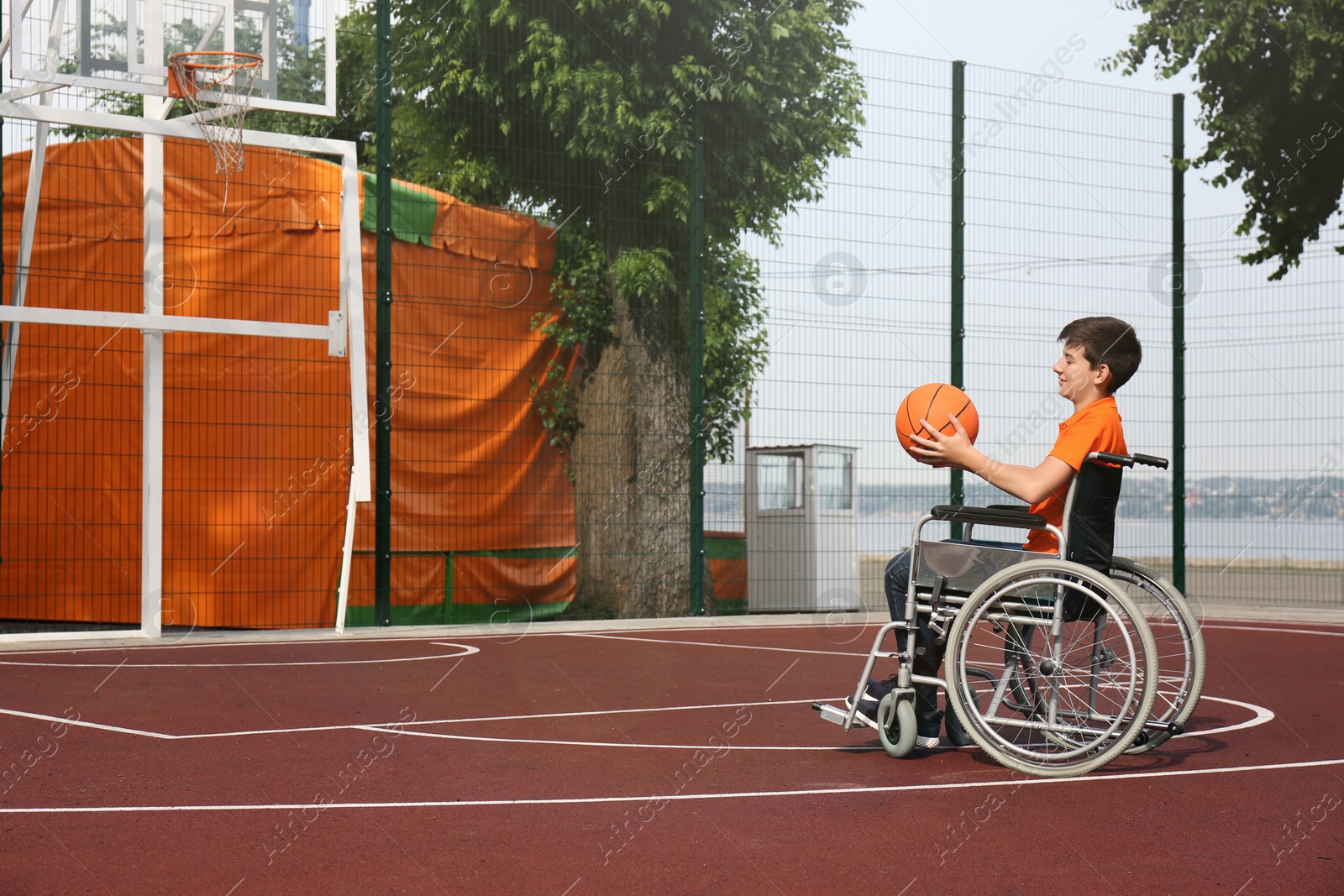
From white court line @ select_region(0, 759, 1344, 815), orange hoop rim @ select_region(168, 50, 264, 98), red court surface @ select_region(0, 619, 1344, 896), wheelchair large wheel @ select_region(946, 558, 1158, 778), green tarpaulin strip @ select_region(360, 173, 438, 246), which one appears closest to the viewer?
red court surface @ select_region(0, 619, 1344, 896)

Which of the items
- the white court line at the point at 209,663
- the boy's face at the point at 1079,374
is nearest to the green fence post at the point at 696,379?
the white court line at the point at 209,663

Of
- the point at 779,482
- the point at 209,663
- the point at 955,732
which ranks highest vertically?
the point at 779,482

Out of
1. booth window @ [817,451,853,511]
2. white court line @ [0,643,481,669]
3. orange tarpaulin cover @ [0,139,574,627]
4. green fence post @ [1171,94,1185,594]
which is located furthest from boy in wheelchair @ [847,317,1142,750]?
green fence post @ [1171,94,1185,594]

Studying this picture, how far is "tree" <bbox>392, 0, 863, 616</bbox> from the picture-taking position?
10.2m

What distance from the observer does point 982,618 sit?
4.35 m

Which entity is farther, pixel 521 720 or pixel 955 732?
pixel 521 720

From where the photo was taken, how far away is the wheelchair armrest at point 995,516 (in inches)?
165

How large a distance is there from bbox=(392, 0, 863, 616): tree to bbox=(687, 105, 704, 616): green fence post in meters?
0.24

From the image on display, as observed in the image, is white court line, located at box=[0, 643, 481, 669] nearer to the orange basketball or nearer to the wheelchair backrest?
the orange basketball

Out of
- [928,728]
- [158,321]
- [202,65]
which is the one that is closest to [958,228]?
[202,65]

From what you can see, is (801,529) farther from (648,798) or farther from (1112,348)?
(648,798)

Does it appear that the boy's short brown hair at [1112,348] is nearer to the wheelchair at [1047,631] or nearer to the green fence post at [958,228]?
the wheelchair at [1047,631]

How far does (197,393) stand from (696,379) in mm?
3466

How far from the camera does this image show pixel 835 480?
36.4 feet
